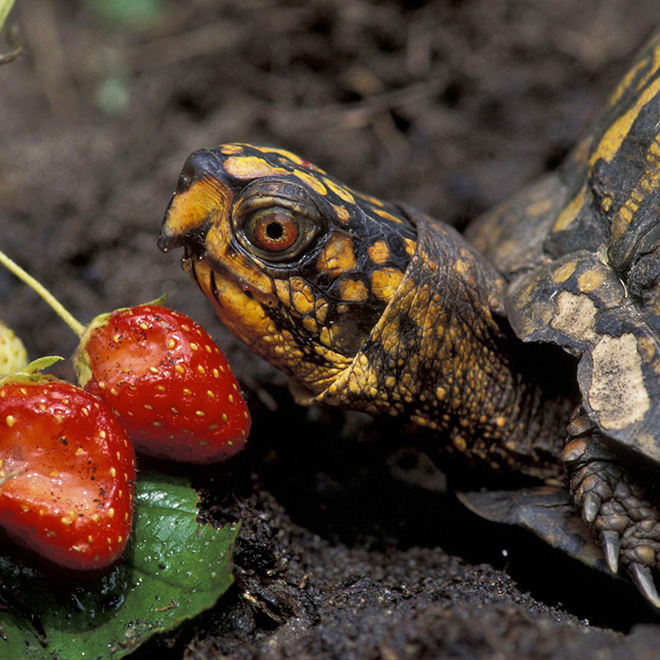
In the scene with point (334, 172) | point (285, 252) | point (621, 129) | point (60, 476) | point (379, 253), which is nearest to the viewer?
point (60, 476)

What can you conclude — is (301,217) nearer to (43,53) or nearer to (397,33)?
(397,33)

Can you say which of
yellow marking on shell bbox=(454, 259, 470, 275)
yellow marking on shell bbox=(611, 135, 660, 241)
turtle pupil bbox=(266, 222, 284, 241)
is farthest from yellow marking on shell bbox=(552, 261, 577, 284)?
turtle pupil bbox=(266, 222, 284, 241)

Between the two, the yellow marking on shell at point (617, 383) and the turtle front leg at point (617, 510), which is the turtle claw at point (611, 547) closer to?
the turtle front leg at point (617, 510)

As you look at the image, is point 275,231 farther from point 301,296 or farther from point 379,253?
point 379,253

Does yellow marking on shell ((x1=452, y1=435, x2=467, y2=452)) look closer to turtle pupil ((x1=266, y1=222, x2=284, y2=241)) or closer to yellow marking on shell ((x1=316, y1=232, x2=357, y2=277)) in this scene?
yellow marking on shell ((x1=316, y1=232, x2=357, y2=277))

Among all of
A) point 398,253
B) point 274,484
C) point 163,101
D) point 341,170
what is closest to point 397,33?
point 341,170

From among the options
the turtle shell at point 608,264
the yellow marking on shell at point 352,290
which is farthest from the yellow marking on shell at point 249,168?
the turtle shell at point 608,264

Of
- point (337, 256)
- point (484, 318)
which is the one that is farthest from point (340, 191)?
point (484, 318)
